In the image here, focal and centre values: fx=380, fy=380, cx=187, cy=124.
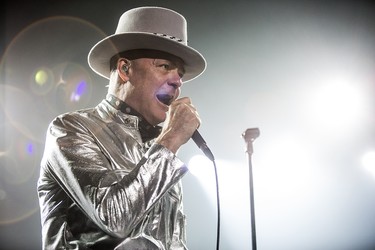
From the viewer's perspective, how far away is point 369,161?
5.36 m

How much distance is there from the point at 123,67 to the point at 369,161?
464cm

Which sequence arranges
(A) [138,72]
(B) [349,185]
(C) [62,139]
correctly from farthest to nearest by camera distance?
(B) [349,185], (A) [138,72], (C) [62,139]

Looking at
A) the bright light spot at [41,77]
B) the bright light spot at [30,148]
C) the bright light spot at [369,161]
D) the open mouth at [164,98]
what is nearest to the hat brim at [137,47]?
the open mouth at [164,98]

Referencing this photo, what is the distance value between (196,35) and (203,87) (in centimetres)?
66

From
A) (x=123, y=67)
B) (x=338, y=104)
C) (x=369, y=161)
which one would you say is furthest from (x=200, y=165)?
(x=123, y=67)

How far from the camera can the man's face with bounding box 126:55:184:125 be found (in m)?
1.69

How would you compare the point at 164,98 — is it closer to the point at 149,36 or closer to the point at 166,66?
the point at 166,66

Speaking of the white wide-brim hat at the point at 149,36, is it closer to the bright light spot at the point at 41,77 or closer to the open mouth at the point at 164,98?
the open mouth at the point at 164,98

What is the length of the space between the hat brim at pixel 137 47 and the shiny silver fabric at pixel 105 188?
15.4 inches

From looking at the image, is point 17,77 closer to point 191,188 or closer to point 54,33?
point 54,33

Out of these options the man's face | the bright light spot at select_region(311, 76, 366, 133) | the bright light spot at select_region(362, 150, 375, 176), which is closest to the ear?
the man's face

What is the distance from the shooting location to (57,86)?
4.43m

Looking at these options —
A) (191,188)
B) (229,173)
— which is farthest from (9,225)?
(229,173)

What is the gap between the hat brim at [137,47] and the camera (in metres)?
1.74
